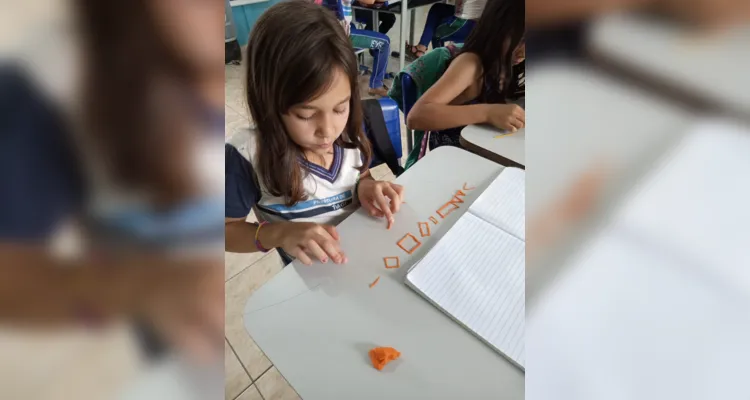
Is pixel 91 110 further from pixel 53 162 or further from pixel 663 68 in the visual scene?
pixel 663 68

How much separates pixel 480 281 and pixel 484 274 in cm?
2

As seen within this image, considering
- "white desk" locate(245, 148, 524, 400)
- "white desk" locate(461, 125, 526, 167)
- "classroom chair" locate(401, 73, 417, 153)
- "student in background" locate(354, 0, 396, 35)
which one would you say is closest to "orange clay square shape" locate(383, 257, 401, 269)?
"white desk" locate(245, 148, 524, 400)

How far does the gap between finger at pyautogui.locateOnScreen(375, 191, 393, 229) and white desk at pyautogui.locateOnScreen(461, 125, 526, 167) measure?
33 cm

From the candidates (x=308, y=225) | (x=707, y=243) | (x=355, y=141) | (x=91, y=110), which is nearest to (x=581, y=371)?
(x=707, y=243)

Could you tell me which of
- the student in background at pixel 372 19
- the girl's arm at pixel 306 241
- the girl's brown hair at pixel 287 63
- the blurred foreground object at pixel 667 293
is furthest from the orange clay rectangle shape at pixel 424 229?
the student in background at pixel 372 19

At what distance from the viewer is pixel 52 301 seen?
3.7 inches

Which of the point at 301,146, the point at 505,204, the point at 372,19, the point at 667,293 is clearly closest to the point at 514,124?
the point at 505,204

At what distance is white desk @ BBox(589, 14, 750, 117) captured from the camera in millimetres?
107

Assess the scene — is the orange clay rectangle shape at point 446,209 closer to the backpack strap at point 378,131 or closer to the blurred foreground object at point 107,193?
the backpack strap at point 378,131

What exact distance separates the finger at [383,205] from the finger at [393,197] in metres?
0.01

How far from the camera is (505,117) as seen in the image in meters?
0.99

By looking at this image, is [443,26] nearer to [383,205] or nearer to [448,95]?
[448,95]

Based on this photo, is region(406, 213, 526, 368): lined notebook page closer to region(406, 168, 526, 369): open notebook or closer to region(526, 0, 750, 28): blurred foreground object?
region(406, 168, 526, 369): open notebook

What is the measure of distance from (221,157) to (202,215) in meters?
0.02
